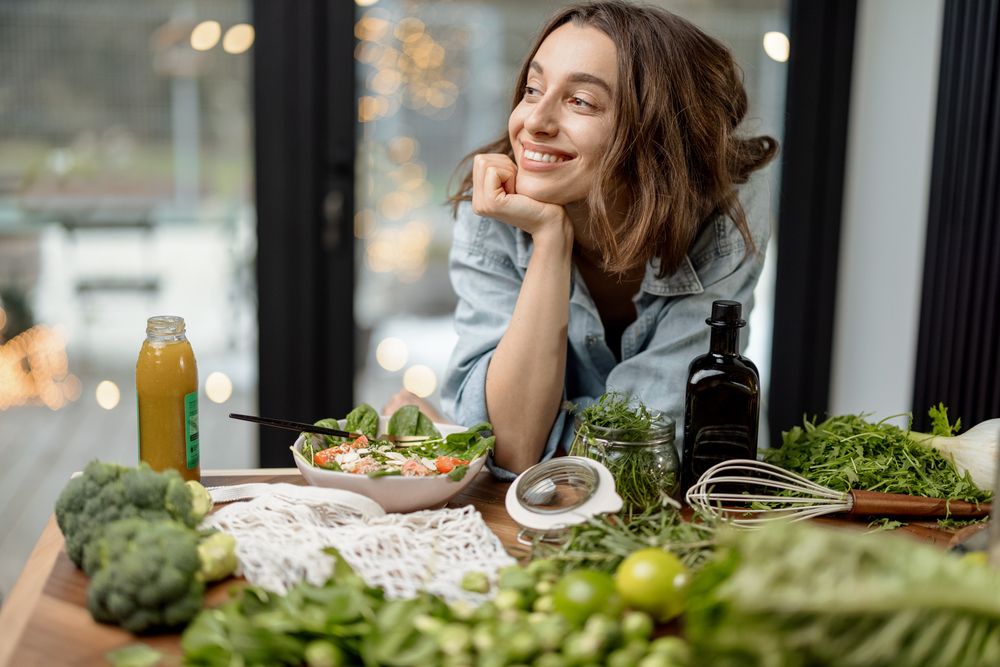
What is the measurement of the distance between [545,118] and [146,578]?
87 cm

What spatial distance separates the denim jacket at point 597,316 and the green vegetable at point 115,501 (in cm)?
49

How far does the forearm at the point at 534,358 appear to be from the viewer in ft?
4.08

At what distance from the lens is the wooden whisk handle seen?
1.00 meters

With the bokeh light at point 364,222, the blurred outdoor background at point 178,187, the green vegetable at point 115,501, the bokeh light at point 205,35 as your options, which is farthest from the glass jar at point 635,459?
the bokeh light at point 205,35

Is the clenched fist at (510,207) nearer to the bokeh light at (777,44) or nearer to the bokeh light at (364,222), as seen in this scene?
the bokeh light at (364,222)

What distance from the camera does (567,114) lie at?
4.17 ft

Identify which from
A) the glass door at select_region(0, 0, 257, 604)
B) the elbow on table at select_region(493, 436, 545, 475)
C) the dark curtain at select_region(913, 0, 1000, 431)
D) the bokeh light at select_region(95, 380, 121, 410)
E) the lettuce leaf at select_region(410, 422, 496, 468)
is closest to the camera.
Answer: the lettuce leaf at select_region(410, 422, 496, 468)

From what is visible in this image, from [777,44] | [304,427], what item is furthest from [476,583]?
[777,44]

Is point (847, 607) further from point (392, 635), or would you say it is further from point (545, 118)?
point (545, 118)

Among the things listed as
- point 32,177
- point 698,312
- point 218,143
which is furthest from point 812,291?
point 32,177

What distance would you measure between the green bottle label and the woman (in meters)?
0.38

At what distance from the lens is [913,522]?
40.0 inches

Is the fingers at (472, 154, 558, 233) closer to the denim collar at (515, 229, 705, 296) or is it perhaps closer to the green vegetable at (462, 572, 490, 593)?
the denim collar at (515, 229, 705, 296)

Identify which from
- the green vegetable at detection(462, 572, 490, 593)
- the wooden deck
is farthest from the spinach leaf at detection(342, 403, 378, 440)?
the wooden deck
